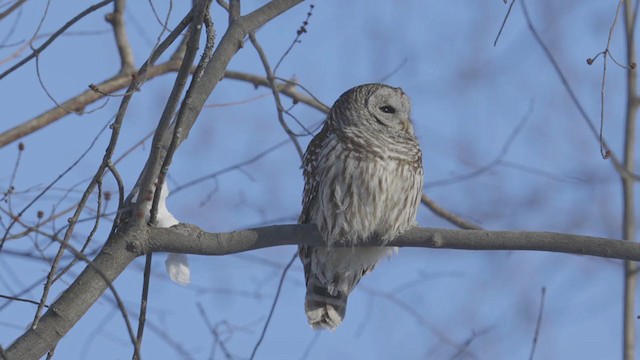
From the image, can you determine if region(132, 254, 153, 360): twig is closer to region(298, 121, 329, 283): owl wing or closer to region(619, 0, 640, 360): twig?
region(298, 121, 329, 283): owl wing

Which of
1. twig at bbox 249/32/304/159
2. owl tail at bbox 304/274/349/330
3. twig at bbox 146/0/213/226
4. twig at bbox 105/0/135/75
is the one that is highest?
twig at bbox 105/0/135/75

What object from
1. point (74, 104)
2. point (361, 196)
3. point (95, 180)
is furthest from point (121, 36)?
point (95, 180)

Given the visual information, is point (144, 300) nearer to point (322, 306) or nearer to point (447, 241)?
point (447, 241)

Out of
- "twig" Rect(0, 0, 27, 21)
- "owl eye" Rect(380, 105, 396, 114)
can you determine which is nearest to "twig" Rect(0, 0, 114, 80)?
"twig" Rect(0, 0, 27, 21)

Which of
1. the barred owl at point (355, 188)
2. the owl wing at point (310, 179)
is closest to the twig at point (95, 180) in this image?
the barred owl at point (355, 188)

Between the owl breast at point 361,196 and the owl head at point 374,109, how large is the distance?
0.82ft

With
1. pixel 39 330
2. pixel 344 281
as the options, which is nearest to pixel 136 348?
pixel 39 330

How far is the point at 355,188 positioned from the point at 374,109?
2.18 feet

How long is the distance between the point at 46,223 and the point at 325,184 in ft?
4.48

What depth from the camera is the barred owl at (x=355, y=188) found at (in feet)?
14.6

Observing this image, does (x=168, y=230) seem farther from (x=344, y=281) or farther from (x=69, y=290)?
(x=344, y=281)

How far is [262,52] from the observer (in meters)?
5.15

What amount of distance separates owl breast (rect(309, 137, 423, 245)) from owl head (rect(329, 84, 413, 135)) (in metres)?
0.25

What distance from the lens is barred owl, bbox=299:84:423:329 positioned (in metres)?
4.45
